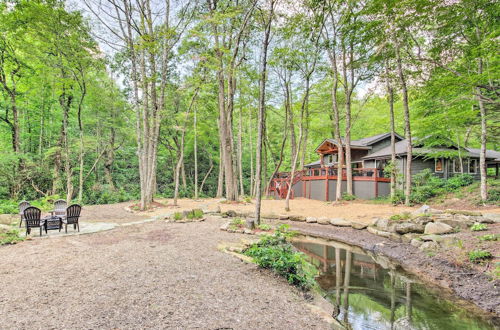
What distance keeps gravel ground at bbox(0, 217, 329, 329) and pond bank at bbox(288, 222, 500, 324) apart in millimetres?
3222

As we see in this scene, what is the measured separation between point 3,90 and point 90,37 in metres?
6.19

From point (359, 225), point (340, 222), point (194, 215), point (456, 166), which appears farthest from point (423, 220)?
point (456, 166)

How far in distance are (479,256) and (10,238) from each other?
1044cm

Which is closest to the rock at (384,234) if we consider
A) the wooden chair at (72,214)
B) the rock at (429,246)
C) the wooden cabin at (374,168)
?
the rock at (429,246)

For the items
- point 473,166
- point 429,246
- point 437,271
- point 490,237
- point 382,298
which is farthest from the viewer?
point 473,166

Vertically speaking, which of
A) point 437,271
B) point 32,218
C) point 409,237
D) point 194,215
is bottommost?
point 437,271

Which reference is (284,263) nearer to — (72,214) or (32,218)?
(72,214)

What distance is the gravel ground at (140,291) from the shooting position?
8.84ft

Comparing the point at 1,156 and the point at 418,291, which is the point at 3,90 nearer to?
the point at 1,156

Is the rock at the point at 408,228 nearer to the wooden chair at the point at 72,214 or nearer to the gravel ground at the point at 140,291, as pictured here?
the gravel ground at the point at 140,291

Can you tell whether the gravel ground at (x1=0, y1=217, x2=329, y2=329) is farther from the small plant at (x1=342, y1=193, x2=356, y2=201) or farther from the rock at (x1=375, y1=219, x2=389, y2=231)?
the small plant at (x1=342, y1=193, x2=356, y2=201)

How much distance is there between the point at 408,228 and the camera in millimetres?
7836

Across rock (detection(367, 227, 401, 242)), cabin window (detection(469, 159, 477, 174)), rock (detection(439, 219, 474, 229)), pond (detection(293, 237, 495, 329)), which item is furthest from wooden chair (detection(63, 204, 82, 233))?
cabin window (detection(469, 159, 477, 174))

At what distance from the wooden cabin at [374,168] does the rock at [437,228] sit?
22.8ft
